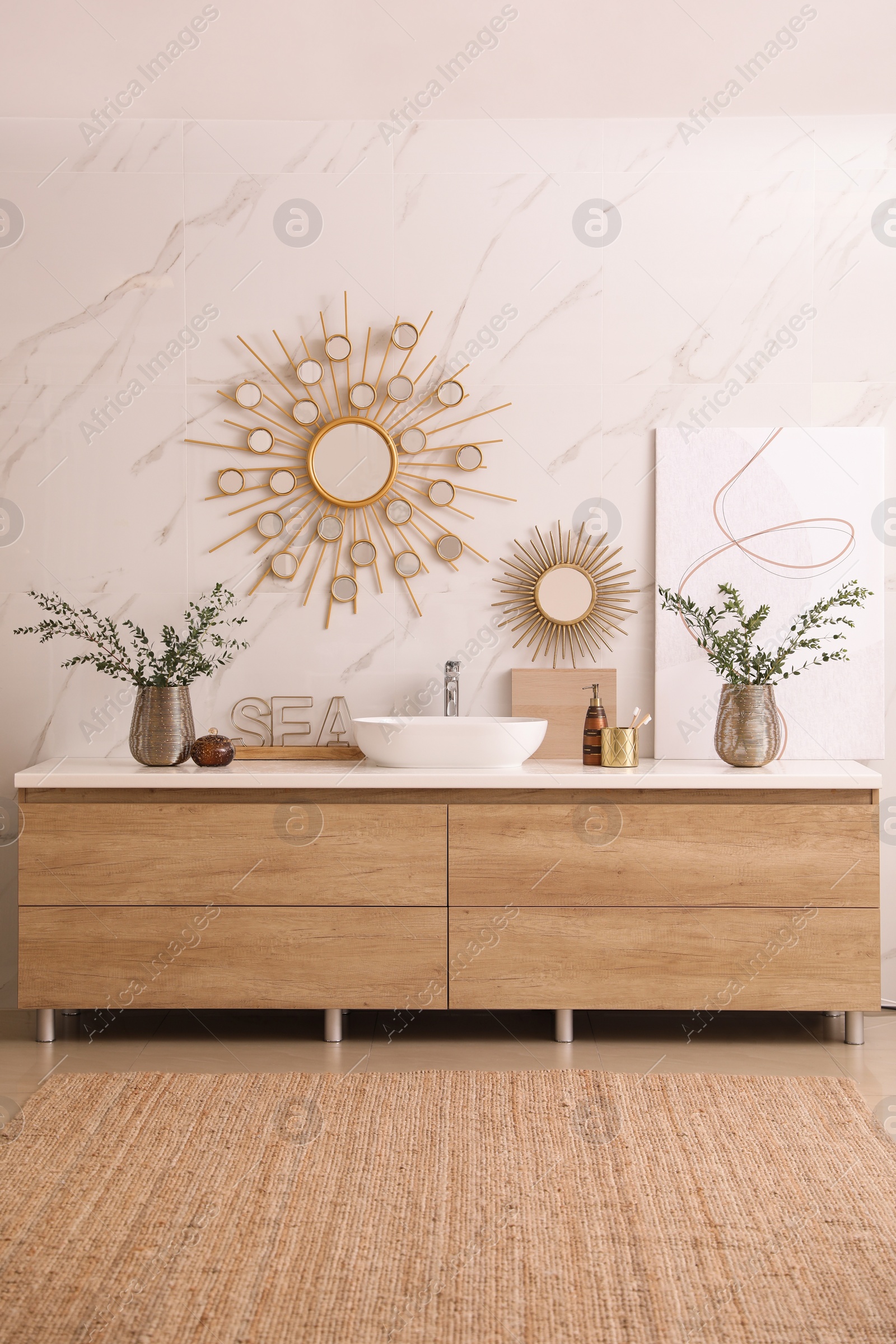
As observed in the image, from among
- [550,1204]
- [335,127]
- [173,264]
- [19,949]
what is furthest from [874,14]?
[19,949]

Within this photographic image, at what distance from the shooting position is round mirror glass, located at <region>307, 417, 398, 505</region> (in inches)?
125

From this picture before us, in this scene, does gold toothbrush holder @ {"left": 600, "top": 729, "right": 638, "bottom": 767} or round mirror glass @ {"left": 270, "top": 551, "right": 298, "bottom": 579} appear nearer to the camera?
gold toothbrush holder @ {"left": 600, "top": 729, "right": 638, "bottom": 767}

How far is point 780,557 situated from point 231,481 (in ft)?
5.70

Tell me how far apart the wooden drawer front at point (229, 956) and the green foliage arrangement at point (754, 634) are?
43.5 inches

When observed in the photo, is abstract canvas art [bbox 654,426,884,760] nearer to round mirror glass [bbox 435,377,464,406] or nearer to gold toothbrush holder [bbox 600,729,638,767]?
gold toothbrush holder [bbox 600,729,638,767]

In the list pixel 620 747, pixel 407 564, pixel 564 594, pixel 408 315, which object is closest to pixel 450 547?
pixel 407 564

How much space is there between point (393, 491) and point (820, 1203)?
2.22 metres

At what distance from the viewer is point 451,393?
3170mm

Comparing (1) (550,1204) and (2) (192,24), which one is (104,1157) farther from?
(2) (192,24)

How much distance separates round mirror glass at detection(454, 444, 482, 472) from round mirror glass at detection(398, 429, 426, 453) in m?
0.12

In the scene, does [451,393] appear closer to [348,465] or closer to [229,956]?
[348,465]

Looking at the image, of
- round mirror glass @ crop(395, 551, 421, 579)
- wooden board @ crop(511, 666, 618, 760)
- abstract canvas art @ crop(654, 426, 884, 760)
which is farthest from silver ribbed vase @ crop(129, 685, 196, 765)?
abstract canvas art @ crop(654, 426, 884, 760)

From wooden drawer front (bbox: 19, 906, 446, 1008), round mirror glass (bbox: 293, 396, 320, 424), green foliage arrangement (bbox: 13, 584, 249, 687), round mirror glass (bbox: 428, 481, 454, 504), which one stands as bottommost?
wooden drawer front (bbox: 19, 906, 446, 1008)

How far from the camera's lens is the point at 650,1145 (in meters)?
2.20
